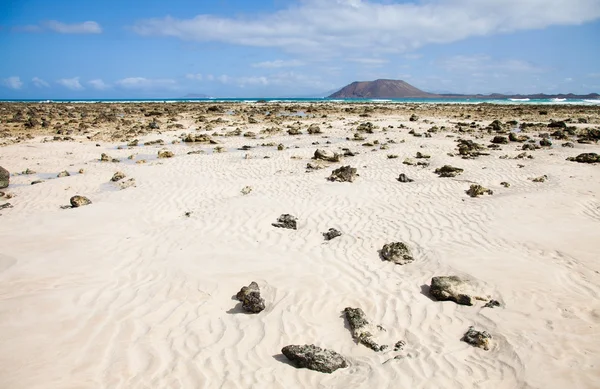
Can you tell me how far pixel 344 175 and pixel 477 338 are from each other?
823 cm

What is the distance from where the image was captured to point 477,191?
1077 cm

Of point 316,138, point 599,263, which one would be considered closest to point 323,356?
point 599,263

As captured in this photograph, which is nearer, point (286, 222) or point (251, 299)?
point (251, 299)

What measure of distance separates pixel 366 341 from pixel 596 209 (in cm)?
867

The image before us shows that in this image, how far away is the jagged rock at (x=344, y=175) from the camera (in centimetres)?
1234

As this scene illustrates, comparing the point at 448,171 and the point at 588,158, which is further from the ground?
the point at 588,158

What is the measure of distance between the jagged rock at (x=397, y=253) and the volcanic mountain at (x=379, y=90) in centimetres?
15618

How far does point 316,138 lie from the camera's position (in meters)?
21.4

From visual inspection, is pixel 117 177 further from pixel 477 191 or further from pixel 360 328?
pixel 477 191

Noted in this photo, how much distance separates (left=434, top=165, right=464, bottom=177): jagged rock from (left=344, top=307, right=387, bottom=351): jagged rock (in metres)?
9.17

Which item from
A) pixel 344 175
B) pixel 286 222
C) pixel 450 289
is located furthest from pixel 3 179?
pixel 450 289

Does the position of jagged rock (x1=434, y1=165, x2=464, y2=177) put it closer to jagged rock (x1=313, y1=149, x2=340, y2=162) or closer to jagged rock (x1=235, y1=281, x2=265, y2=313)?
jagged rock (x1=313, y1=149, x2=340, y2=162)

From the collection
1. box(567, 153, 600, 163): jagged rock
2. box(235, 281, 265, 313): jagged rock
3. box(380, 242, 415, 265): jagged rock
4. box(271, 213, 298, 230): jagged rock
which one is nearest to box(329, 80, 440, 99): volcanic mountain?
box(567, 153, 600, 163): jagged rock

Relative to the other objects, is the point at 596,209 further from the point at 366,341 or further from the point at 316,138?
the point at 316,138
